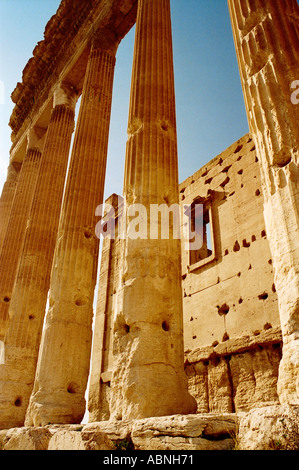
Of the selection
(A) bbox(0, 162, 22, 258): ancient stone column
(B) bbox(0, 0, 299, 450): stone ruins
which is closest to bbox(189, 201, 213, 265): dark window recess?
(B) bbox(0, 0, 299, 450): stone ruins

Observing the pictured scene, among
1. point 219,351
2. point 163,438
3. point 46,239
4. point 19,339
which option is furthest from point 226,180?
point 163,438

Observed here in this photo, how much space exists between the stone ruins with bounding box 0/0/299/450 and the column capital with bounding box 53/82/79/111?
0.07m

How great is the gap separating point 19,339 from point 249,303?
6.16 meters

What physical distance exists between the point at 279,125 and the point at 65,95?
11739 mm

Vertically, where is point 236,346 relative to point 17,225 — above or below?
below

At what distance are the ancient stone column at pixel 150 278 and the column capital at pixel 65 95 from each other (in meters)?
6.57

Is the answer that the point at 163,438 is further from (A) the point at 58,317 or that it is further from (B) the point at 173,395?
(A) the point at 58,317

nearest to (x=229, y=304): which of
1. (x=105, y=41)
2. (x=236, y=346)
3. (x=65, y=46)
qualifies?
(x=236, y=346)

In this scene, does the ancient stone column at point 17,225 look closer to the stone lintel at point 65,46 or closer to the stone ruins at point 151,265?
Result: the stone ruins at point 151,265

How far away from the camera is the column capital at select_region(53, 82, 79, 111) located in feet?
47.8

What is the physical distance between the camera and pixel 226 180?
11695 mm

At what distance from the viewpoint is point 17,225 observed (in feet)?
48.8

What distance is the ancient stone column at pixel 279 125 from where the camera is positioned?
3.83 m

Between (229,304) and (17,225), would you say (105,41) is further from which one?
(229,304)
